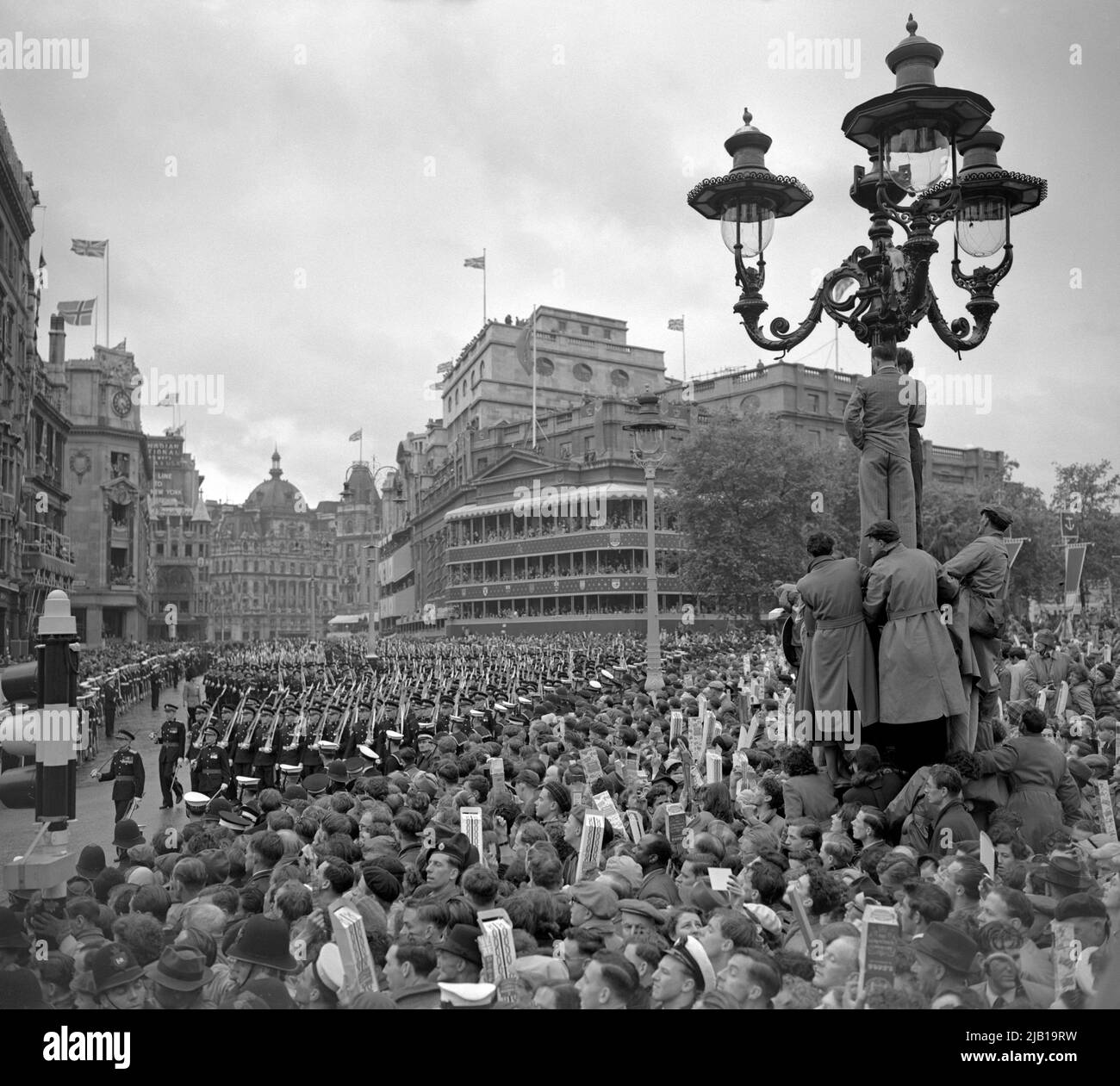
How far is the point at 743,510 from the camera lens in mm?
46438

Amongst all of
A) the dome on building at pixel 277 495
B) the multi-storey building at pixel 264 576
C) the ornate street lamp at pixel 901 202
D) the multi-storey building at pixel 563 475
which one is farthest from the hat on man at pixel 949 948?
the dome on building at pixel 277 495

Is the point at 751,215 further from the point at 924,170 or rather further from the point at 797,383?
the point at 797,383

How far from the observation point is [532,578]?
237 feet

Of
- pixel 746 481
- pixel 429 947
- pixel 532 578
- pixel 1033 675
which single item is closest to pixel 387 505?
pixel 532 578

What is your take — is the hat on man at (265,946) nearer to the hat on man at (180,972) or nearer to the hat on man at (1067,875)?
the hat on man at (180,972)

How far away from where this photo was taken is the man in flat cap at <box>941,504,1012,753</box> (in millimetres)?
8273

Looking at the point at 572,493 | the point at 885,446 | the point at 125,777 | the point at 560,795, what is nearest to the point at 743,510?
the point at 572,493

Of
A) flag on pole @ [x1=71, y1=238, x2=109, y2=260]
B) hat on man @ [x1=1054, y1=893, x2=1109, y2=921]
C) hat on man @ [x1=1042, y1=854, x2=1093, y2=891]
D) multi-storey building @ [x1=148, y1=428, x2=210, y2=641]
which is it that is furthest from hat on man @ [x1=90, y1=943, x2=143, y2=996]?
multi-storey building @ [x1=148, y1=428, x2=210, y2=641]

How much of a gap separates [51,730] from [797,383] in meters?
73.5

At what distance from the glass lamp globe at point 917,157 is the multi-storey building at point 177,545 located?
126 metres

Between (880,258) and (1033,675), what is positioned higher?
(880,258)

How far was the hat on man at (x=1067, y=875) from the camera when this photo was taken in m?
5.69
